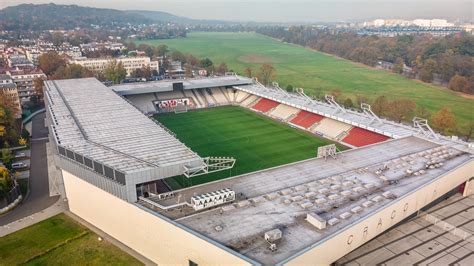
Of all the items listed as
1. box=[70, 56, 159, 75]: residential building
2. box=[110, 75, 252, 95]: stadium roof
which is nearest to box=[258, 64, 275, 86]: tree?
box=[110, 75, 252, 95]: stadium roof

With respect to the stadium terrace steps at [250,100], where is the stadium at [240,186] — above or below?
above

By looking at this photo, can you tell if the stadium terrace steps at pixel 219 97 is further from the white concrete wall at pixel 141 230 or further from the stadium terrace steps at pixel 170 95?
the white concrete wall at pixel 141 230

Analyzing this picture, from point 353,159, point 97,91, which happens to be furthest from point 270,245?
point 97,91

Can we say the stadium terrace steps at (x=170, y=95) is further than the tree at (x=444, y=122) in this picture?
Yes

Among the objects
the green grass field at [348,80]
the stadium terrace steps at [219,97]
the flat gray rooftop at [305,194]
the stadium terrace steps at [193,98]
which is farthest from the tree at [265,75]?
the flat gray rooftop at [305,194]

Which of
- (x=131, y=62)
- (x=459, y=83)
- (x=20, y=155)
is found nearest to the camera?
(x=20, y=155)

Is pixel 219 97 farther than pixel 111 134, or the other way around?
pixel 219 97

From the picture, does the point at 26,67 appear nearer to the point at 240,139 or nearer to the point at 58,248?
the point at 240,139

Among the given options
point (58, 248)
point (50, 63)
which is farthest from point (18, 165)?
point (50, 63)
